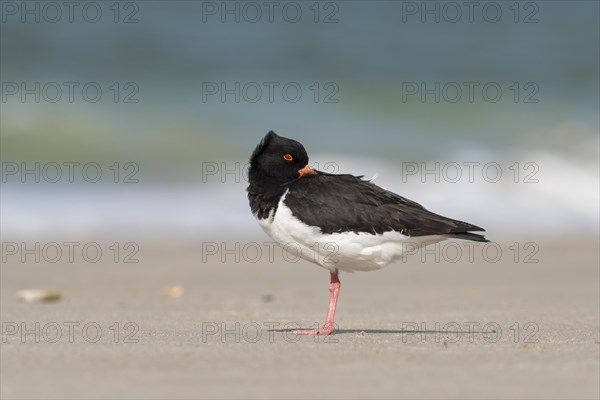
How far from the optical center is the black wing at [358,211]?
6.82m

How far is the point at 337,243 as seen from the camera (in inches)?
268

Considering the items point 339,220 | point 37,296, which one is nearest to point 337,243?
point 339,220

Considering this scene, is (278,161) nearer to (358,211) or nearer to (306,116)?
(358,211)

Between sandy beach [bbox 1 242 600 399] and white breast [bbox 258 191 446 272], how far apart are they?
51 centimetres

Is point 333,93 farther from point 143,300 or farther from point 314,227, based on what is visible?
point 314,227

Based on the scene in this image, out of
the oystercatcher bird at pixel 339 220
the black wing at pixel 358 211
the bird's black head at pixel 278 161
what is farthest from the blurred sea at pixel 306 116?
the black wing at pixel 358 211

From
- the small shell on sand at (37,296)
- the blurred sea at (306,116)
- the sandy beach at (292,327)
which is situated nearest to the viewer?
the sandy beach at (292,327)

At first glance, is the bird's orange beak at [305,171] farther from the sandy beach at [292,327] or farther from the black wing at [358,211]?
the sandy beach at [292,327]

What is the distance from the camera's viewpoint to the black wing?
6.82 m

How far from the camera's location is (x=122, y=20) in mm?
25609

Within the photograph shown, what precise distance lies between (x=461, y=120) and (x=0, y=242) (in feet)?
35.5

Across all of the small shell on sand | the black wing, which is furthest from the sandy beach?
the black wing

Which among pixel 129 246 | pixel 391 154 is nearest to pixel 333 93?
pixel 391 154

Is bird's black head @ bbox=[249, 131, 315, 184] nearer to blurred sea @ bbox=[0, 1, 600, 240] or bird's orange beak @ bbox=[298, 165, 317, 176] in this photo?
bird's orange beak @ bbox=[298, 165, 317, 176]
